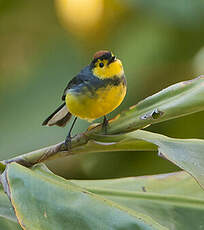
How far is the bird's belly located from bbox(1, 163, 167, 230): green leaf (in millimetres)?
340

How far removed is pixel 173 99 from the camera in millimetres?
1032

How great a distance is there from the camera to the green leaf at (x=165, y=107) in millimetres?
992

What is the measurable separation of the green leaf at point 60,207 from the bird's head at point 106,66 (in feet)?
1.55

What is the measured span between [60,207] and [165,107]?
307 millimetres

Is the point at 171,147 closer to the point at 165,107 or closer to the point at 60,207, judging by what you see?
the point at 165,107

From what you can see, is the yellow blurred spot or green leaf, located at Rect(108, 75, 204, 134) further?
the yellow blurred spot

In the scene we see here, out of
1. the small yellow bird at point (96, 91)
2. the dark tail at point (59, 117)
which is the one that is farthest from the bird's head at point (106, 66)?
the dark tail at point (59, 117)

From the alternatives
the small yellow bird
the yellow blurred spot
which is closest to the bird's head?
the small yellow bird

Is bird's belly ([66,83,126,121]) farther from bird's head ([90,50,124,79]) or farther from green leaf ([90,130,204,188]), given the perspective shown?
green leaf ([90,130,204,188])

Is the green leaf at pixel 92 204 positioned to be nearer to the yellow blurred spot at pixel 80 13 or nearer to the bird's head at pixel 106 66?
the bird's head at pixel 106 66

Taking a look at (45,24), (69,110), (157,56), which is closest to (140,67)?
(157,56)

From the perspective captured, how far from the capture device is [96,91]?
1.32m

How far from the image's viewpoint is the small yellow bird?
128cm

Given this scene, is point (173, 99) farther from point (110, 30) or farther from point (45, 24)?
point (45, 24)
